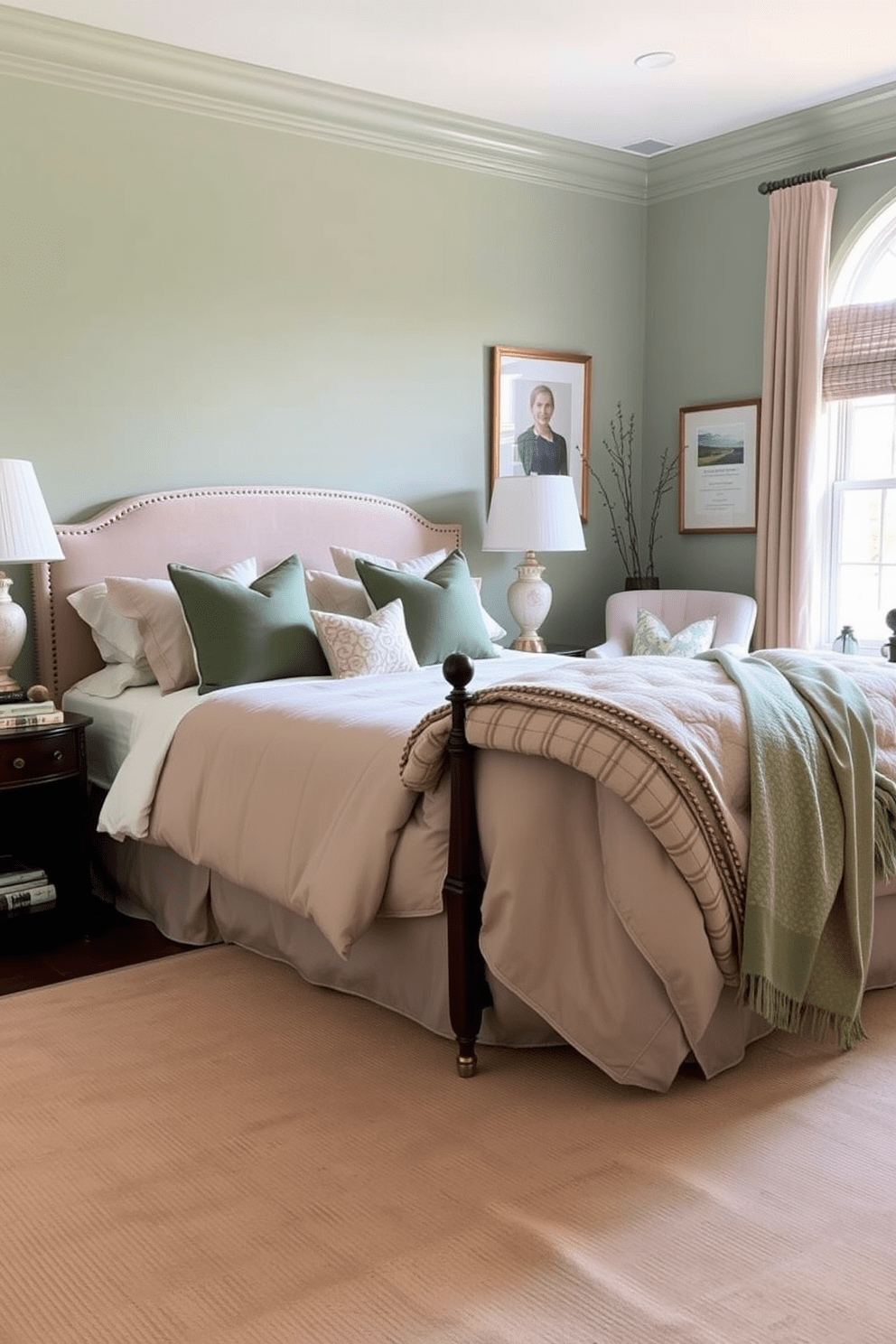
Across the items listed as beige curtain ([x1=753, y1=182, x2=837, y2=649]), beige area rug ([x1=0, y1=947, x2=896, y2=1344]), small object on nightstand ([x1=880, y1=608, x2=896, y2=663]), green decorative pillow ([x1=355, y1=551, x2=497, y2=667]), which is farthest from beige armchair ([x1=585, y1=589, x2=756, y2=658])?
beige area rug ([x1=0, y1=947, x2=896, y2=1344])

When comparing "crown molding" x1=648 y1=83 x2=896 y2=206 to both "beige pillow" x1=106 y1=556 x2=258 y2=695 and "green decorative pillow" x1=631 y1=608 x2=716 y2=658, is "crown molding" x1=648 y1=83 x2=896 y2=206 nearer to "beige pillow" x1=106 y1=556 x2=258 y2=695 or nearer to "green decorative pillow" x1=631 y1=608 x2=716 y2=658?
"green decorative pillow" x1=631 y1=608 x2=716 y2=658

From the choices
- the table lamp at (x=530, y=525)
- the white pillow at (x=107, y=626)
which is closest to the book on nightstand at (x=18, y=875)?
the white pillow at (x=107, y=626)

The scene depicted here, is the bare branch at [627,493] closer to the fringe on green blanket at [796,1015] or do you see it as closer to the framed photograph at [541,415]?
the framed photograph at [541,415]

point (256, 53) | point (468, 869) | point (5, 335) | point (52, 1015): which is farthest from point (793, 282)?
point (52, 1015)

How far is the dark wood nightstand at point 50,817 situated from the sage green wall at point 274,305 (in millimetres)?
988

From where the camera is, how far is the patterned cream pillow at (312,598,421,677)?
409 cm

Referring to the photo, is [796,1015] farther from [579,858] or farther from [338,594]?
[338,594]

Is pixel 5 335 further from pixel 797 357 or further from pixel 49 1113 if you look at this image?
pixel 797 357

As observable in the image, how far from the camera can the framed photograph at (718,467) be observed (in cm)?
571

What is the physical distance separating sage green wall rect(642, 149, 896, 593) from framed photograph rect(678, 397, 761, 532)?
0.06 meters

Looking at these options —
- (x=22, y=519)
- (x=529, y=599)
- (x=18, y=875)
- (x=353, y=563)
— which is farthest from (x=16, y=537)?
(x=529, y=599)

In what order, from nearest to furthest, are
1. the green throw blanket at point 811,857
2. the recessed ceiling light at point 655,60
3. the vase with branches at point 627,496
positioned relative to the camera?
1. the green throw blanket at point 811,857
2. the recessed ceiling light at point 655,60
3. the vase with branches at point 627,496

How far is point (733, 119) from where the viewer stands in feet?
17.5

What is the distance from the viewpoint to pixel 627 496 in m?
6.24
